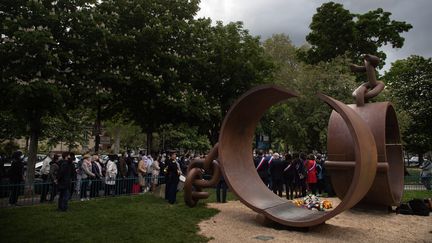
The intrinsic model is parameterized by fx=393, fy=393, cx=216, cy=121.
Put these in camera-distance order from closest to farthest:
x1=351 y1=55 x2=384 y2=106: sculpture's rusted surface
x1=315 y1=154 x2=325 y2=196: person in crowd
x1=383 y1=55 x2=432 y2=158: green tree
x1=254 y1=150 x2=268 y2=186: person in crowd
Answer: x1=351 y1=55 x2=384 y2=106: sculpture's rusted surface → x1=254 y1=150 x2=268 y2=186: person in crowd → x1=315 y1=154 x2=325 y2=196: person in crowd → x1=383 y1=55 x2=432 y2=158: green tree

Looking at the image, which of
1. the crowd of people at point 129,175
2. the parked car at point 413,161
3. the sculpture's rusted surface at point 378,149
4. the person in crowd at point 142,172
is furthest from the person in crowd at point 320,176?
the parked car at point 413,161

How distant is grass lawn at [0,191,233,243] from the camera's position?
9.09m

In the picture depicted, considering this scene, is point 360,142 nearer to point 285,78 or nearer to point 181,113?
point 181,113

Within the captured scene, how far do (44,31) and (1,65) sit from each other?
7.60ft

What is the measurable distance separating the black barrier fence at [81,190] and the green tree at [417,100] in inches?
952

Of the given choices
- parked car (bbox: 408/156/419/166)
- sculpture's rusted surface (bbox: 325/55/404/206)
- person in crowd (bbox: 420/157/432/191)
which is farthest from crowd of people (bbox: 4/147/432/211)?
parked car (bbox: 408/156/419/166)

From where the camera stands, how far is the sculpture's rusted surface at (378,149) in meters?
12.0

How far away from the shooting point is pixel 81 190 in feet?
47.7

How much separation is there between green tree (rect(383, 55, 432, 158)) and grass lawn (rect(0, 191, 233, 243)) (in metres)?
26.1

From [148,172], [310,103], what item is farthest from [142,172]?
[310,103]

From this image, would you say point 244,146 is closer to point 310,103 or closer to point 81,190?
point 81,190

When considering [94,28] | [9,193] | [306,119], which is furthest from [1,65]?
[306,119]

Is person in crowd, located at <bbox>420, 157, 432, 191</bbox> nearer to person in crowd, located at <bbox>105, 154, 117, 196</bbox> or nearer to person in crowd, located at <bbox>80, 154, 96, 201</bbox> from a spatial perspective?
person in crowd, located at <bbox>105, 154, 117, 196</bbox>

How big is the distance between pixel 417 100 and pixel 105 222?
105ft
